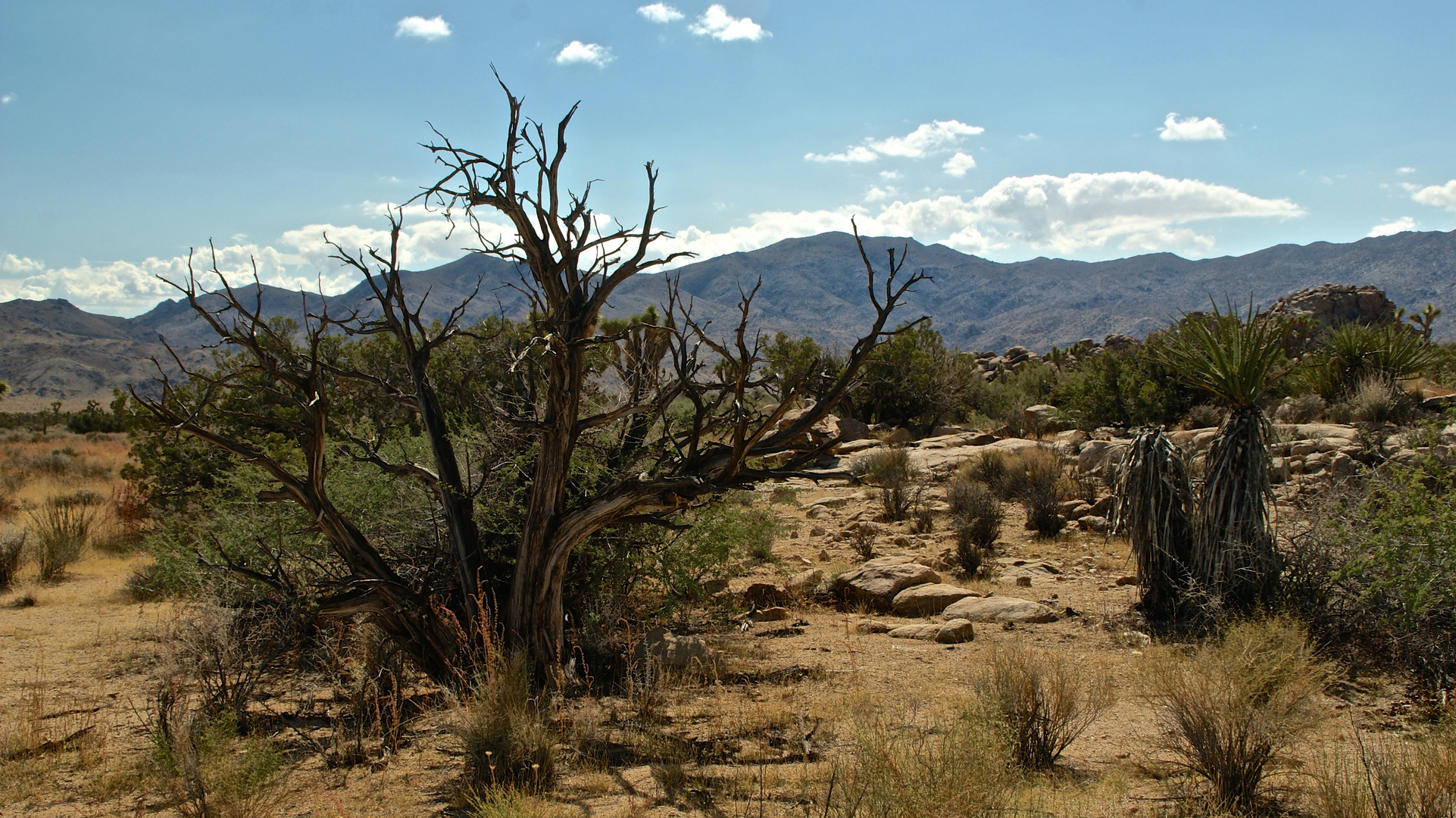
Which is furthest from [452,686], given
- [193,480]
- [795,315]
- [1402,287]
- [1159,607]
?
[795,315]

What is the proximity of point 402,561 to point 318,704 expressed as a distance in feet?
3.90

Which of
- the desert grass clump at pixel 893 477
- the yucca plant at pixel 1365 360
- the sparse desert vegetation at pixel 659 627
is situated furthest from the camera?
the yucca plant at pixel 1365 360

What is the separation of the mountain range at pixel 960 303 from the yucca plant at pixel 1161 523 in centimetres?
6025

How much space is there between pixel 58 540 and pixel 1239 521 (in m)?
13.7

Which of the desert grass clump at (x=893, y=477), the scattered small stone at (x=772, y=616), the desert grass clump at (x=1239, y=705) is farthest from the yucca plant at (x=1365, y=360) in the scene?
the scattered small stone at (x=772, y=616)

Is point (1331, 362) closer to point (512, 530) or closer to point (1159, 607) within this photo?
point (1159, 607)

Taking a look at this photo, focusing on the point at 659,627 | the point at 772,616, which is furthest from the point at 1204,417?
the point at 659,627

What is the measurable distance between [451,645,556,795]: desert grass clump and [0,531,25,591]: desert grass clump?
9094mm

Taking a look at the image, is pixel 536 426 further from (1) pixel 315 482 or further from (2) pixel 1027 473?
(2) pixel 1027 473

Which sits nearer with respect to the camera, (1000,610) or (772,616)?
(1000,610)

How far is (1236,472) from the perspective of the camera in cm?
739

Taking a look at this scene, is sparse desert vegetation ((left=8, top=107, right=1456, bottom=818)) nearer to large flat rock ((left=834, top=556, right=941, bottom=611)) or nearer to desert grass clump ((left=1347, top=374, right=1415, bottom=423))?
large flat rock ((left=834, top=556, right=941, bottom=611))

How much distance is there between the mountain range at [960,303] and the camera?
292ft

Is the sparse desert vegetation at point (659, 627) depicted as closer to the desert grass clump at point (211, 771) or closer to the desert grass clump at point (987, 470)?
the desert grass clump at point (211, 771)
